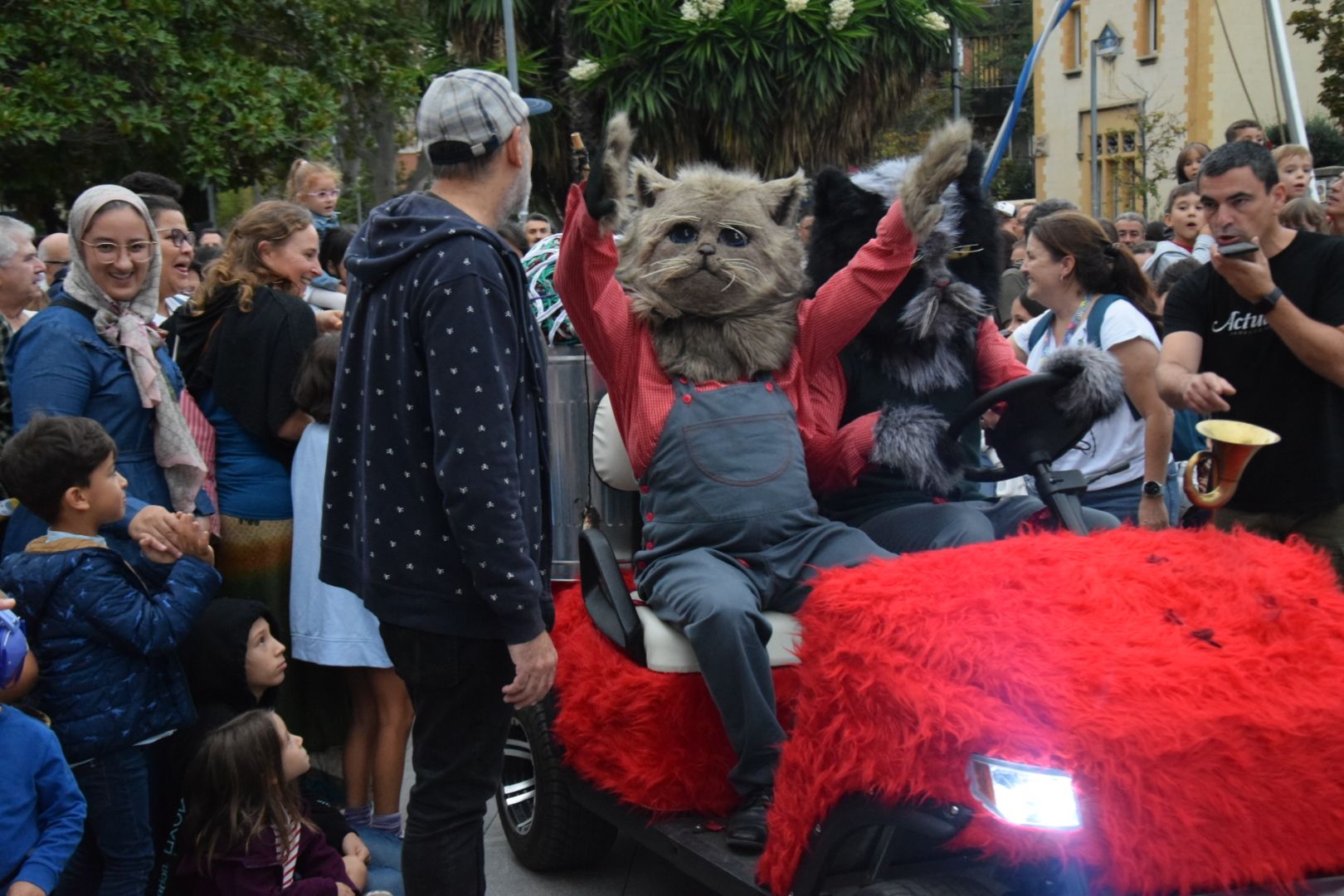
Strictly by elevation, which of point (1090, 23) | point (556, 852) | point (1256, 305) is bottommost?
point (556, 852)

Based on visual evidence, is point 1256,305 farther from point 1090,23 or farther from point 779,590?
point 1090,23

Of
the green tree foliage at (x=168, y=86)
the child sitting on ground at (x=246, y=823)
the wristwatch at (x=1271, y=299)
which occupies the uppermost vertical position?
the green tree foliage at (x=168, y=86)

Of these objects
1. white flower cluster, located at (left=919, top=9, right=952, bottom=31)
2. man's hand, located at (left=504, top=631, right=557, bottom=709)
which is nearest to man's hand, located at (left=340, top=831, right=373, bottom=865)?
man's hand, located at (left=504, top=631, right=557, bottom=709)

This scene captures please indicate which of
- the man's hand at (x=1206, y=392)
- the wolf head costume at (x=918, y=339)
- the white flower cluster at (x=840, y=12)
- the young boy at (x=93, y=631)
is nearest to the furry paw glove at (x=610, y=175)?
the wolf head costume at (x=918, y=339)

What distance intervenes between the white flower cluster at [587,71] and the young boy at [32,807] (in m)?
10.5

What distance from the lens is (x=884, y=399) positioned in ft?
11.8

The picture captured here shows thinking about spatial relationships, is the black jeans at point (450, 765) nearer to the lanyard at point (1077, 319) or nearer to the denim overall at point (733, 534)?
the denim overall at point (733, 534)

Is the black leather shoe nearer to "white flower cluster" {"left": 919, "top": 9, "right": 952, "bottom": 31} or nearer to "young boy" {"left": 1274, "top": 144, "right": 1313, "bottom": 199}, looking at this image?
"young boy" {"left": 1274, "top": 144, "right": 1313, "bottom": 199}

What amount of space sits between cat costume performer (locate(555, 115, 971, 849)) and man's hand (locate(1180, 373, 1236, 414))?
840 mm

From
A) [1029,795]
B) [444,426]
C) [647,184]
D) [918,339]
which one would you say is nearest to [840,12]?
[647,184]

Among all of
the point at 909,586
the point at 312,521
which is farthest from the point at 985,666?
the point at 312,521

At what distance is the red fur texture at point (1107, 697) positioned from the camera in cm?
201

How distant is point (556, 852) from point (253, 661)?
3.41ft

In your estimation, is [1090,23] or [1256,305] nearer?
[1256,305]
